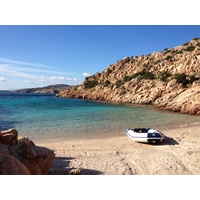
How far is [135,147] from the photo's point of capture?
1218cm

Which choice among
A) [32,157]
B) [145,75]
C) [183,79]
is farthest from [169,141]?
[145,75]

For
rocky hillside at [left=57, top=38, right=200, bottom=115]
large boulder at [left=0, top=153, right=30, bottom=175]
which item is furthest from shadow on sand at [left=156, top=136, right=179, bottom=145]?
rocky hillside at [left=57, top=38, right=200, bottom=115]

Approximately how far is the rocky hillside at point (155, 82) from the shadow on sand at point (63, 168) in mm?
21221

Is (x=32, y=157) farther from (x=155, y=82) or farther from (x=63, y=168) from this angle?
(x=155, y=82)

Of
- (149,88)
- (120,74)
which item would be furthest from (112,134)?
(120,74)

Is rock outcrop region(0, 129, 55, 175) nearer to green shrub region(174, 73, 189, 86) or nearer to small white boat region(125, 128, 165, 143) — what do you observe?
small white boat region(125, 128, 165, 143)

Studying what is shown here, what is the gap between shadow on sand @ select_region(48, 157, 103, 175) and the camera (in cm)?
786

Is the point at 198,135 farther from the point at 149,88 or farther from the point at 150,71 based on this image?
the point at 150,71

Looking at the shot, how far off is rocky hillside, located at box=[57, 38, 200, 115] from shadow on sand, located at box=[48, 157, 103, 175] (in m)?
21.2

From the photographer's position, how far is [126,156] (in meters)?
10.4

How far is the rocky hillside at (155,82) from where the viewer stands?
1273 inches
